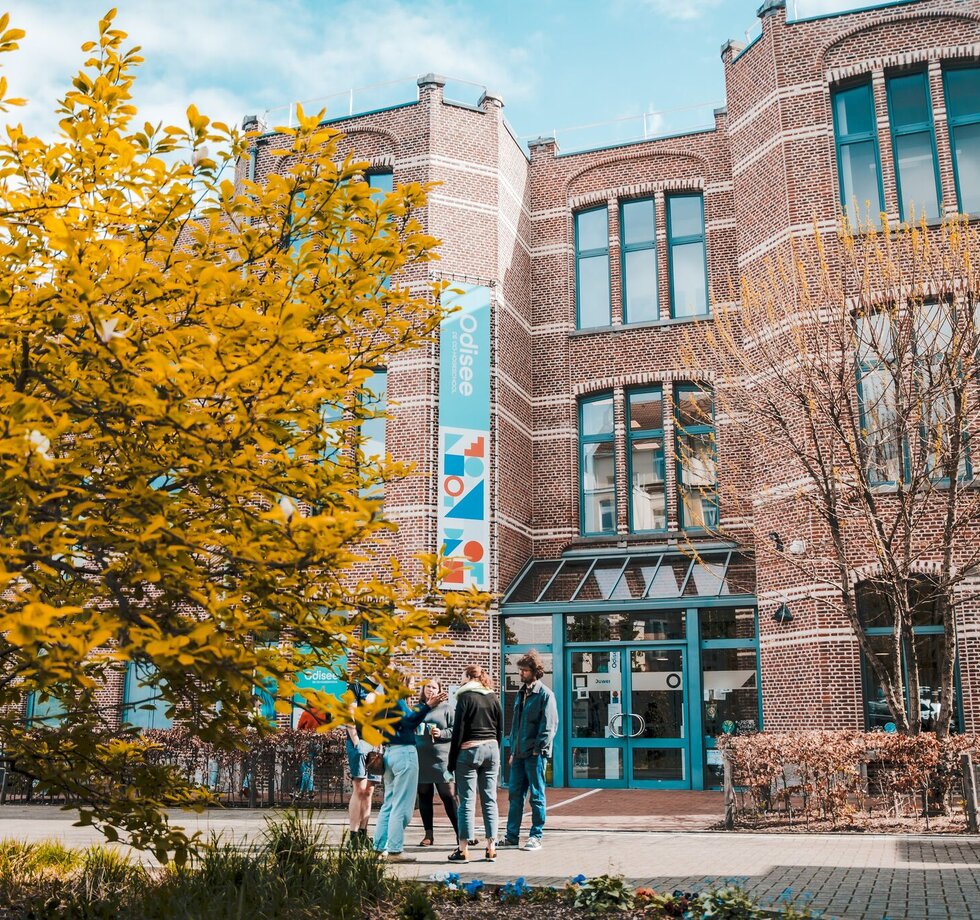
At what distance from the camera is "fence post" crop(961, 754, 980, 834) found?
9.78 meters

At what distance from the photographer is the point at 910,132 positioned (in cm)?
1669

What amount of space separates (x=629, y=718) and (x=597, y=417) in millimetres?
6163

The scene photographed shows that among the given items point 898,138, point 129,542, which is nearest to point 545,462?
point 898,138

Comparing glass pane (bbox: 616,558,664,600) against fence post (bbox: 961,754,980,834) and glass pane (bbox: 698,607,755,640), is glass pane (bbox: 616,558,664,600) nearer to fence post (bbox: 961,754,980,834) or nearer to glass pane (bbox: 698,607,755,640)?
glass pane (bbox: 698,607,755,640)

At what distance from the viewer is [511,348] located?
19.2 metres

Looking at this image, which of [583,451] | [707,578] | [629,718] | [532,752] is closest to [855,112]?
[583,451]

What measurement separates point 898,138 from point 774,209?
2359 mm

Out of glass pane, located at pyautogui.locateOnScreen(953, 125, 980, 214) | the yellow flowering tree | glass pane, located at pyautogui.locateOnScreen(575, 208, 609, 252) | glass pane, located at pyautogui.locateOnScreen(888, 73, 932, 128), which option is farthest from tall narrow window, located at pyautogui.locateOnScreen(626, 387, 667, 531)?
the yellow flowering tree

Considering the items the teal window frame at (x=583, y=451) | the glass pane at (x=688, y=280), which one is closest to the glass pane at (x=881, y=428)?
the glass pane at (x=688, y=280)

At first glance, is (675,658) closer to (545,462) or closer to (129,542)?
(545,462)

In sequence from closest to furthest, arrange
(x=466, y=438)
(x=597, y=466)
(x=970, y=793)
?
(x=970, y=793) < (x=466, y=438) < (x=597, y=466)

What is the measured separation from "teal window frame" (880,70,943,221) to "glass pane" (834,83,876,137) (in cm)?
33

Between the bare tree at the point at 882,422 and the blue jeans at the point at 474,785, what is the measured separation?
5335mm

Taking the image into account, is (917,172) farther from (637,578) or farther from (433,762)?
(433,762)
